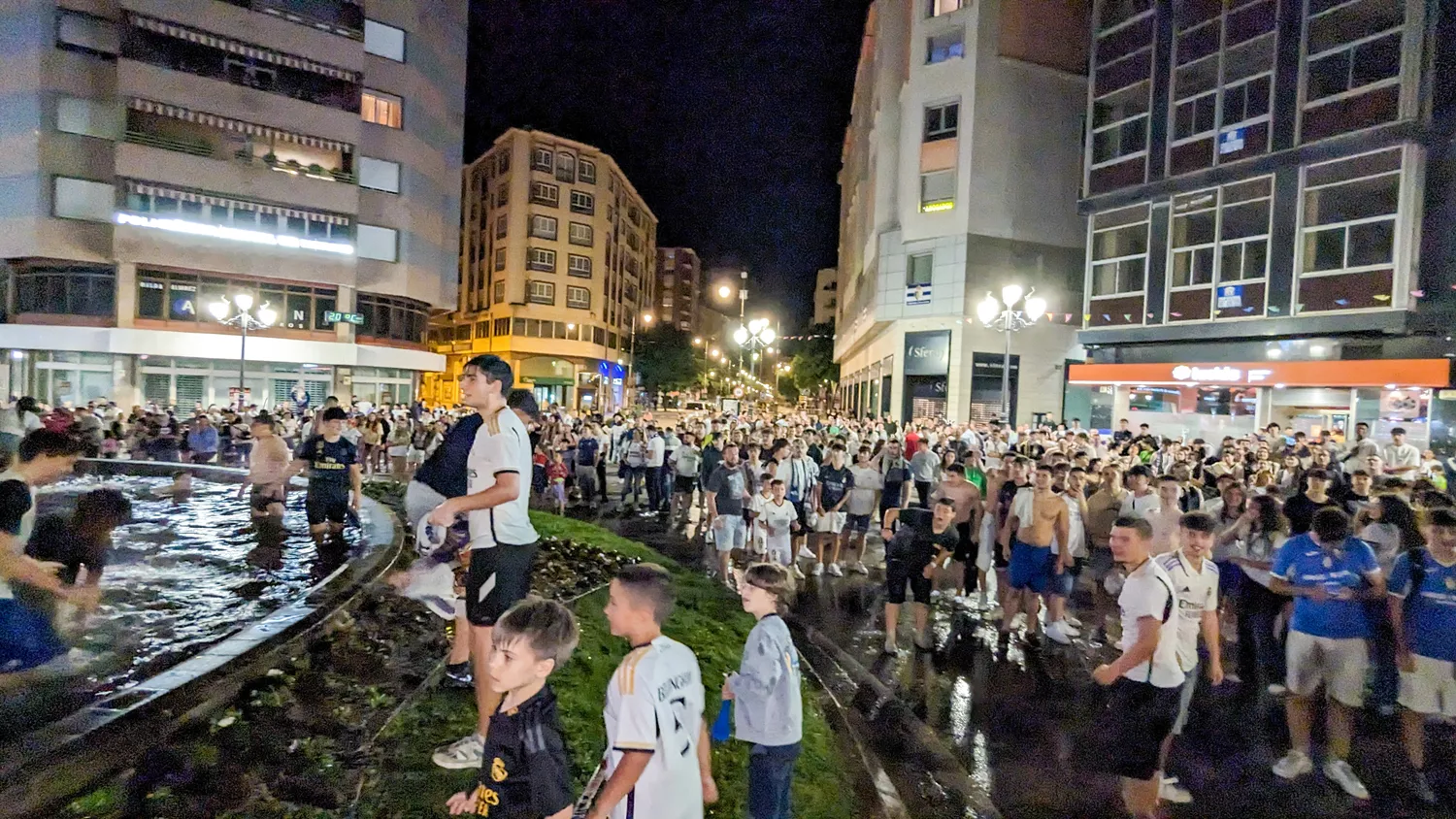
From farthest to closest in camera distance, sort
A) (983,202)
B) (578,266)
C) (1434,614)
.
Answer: (578,266) < (983,202) < (1434,614)

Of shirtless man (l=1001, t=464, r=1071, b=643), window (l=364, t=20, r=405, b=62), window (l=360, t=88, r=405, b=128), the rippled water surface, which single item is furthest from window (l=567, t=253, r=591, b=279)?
shirtless man (l=1001, t=464, r=1071, b=643)

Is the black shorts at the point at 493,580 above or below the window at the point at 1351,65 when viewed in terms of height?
below

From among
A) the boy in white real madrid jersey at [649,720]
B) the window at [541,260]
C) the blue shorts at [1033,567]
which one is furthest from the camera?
the window at [541,260]

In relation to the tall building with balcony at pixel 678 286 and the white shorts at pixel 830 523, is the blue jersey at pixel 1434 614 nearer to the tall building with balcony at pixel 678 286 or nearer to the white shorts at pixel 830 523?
the white shorts at pixel 830 523

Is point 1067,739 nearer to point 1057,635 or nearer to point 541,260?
point 1057,635

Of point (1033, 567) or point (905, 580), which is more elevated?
point (1033, 567)

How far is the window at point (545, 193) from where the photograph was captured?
6184 cm

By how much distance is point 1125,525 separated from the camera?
4316 mm

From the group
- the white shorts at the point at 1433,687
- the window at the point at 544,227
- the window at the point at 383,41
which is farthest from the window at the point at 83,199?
the white shorts at the point at 1433,687

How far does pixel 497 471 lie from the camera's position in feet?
A: 13.5

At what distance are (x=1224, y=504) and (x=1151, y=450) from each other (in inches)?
350

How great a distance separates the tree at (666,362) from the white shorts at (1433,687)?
2649 inches

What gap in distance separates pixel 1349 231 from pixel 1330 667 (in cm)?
2197

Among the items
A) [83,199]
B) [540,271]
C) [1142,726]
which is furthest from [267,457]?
[540,271]
